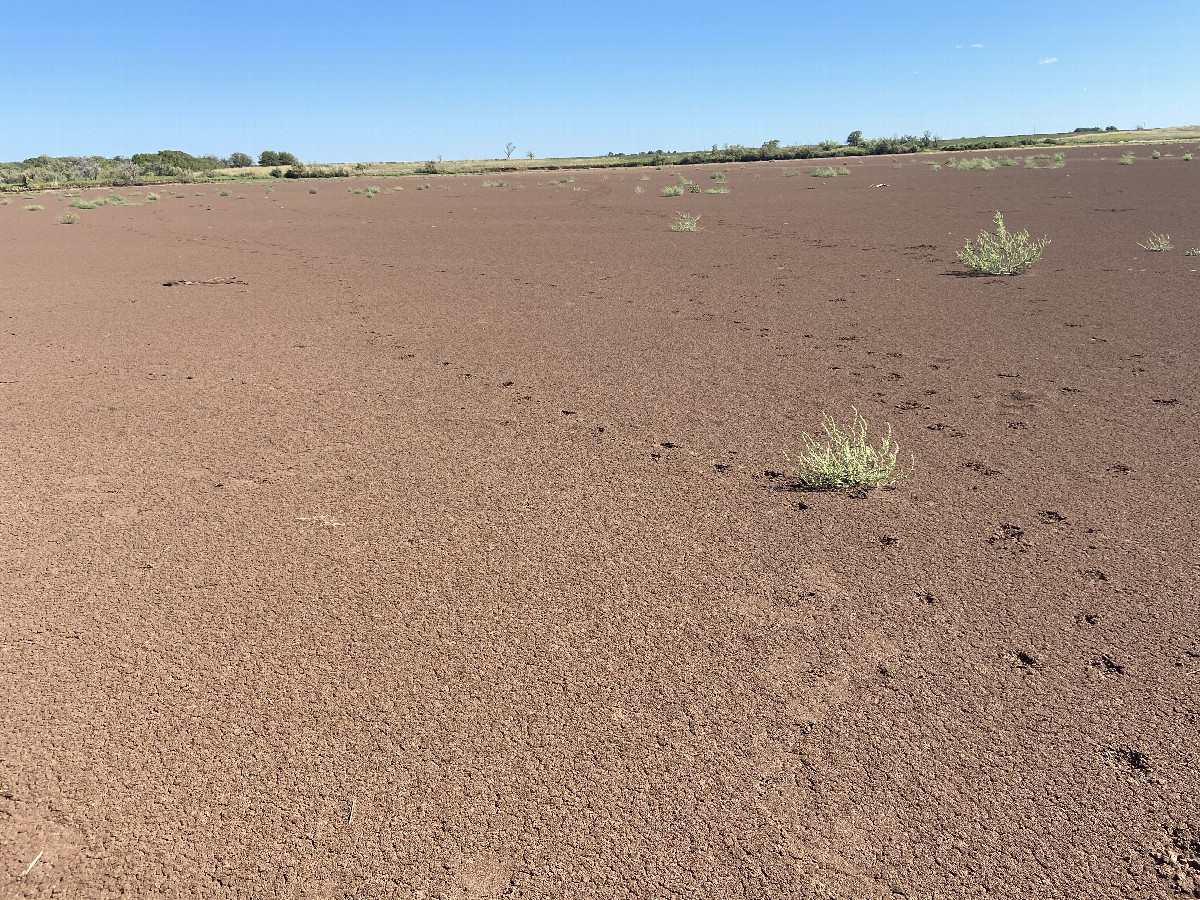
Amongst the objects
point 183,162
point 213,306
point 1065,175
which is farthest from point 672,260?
point 183,162

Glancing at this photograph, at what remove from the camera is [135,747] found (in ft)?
8.11

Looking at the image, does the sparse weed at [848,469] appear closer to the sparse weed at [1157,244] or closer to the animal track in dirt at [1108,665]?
the animal track in dirt at [1108,665]

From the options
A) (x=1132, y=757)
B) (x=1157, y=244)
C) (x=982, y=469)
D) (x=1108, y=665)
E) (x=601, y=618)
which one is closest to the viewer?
(x=1132, y=757)

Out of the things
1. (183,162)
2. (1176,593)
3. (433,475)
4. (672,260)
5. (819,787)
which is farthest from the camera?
(183,162)

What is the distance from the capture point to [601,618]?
3135 mm

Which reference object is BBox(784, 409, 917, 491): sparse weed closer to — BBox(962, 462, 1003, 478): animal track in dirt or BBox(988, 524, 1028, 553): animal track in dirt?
BBox(962, 462, 1003, 478): animal track in dirt

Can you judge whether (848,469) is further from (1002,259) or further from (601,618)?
(1002,259)

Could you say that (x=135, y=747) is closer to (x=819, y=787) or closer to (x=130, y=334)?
(x=819, y=787)

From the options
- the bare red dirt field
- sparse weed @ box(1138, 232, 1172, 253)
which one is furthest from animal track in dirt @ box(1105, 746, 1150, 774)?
sparse weed @ box(1138, 232, 1172, 253)

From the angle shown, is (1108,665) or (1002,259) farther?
(1002,259)

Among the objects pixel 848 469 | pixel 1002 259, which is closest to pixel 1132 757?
pixel 848 469

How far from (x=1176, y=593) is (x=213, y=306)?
982 cm

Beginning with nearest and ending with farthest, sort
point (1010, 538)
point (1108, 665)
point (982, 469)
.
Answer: point (1108, 665), point (1010, 538), point (982, 469)

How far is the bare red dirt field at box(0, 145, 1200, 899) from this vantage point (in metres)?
2.11
